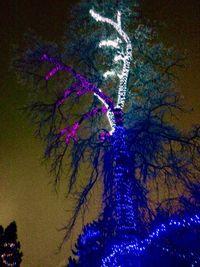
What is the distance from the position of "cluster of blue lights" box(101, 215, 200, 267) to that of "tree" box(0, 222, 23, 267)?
12.8 metres

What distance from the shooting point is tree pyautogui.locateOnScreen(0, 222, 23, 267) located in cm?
2225

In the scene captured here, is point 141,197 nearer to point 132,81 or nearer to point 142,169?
point 142,169

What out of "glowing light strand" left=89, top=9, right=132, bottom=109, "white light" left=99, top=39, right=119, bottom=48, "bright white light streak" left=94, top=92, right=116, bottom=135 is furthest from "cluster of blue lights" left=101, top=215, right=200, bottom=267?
"white light" left=99, top=39, right=119, bottom=48

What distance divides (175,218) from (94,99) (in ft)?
21.5

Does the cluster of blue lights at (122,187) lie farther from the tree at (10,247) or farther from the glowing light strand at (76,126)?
the tree at (10,247)

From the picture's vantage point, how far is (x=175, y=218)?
8570mm

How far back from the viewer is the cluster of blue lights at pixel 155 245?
806 cm

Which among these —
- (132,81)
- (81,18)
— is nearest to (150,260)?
(132,81)

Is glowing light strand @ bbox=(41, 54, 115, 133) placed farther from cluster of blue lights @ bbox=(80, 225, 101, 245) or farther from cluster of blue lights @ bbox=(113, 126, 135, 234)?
cluster of blue lights @ bbox=(80, 225, 101, 245)

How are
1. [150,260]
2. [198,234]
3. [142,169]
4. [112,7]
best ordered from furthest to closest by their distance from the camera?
[112,7] < [142,169] < [150,260] < [198,234]

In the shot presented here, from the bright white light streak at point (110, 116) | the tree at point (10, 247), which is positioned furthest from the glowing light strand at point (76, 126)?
the tree at point (10, 247)

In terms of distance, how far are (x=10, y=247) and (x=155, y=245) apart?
15768mm

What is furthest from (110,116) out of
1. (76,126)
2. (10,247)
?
(10,247)

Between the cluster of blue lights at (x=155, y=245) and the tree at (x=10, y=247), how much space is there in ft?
41.9
